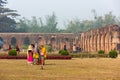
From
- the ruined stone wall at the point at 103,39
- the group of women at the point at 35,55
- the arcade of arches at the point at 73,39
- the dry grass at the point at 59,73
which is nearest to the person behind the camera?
the dry grass at the point at 59,73

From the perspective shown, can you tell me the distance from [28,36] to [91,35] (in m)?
17.3

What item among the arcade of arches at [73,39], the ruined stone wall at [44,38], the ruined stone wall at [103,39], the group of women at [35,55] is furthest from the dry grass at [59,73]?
the ruined stone wall at [44,38]

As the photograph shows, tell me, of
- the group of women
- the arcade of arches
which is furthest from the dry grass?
the arcade of arches

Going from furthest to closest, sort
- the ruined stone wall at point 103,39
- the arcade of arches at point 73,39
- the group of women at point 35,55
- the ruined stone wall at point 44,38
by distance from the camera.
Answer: the ruined stone wall at point 44,38
the arcade of arches at point 73,39
the ruined stone wall at point 103,39
the group of women at point 35,55

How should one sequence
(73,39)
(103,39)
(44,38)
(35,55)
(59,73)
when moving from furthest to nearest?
(73,39)
(44,38)
(103,39)
(35,55)
(59,73)

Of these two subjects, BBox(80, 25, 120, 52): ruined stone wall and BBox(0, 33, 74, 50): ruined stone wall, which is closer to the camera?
BBox(80, 25, 120, 52): ruined stone wall

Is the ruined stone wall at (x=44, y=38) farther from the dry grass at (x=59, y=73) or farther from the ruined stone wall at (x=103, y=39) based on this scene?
the dry grass at (x=59, y=73)

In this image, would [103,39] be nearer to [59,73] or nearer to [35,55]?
[35,55]

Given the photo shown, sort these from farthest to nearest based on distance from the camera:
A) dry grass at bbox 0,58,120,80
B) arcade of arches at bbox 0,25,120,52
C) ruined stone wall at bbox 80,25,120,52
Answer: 1. arcade of arches at bbox 0,25,120,52
2. ruined stone wall at bbox 80,25,120,52
3. dry grass at bbox 0,58,120,80

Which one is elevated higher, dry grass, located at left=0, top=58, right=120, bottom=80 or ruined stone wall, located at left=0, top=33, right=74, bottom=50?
ruined stone wall, located at left=0, top=33, right=74, bottom=50

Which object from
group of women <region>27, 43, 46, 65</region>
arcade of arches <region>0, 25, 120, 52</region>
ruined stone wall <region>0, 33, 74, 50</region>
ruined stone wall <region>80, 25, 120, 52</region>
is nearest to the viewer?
group of women <region>27, 43, 46, 65</region>

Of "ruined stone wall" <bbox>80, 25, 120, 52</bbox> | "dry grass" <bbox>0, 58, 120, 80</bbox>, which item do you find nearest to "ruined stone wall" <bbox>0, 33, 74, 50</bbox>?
"ruined stone wall" <bbox>80, 25, 120, 52</bbox>

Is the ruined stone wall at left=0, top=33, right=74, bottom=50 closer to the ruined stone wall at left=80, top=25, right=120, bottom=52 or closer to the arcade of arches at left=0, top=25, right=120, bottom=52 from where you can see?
the arcade of arches at left=0, top=25, right=120, bottom=52

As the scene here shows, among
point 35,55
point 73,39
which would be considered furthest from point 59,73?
point 73,39
